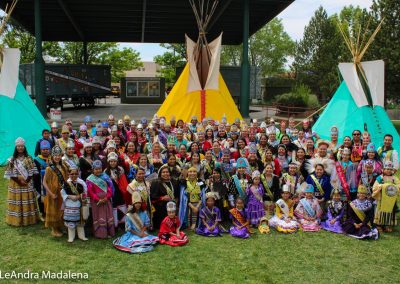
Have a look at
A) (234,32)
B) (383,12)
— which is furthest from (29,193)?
(234,32)

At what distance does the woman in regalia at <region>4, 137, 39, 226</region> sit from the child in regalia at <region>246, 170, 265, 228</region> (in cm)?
327

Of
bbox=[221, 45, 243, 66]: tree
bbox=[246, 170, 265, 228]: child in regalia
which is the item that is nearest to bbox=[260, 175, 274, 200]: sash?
bbox=[246, 170, 265, 228]: child in regalia

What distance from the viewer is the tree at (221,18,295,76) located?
4906 centimetres

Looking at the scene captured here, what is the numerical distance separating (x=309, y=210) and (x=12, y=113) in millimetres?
7504

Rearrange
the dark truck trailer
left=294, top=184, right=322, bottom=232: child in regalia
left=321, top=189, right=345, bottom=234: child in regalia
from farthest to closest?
the dark truck trailer → left=294, top=184, right=322, bottom=232: child in regalia → left=321, top=189, right=345, bottom=234: child in regalia

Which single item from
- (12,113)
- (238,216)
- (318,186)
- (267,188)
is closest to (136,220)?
(238,216)

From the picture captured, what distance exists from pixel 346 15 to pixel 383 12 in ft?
103

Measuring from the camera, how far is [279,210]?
6145 millimetres

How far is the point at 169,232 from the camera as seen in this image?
554 centimetres

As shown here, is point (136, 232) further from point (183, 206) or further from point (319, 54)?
point (319, 54)

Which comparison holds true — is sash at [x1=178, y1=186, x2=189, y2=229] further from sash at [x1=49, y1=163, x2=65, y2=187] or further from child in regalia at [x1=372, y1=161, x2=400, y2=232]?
child in regalia at [x1=372, y1=161, x2=400, y2=232]

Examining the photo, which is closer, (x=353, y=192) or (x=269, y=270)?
(x=269, y=270)

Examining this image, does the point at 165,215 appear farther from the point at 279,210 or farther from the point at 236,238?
the point at 279,210

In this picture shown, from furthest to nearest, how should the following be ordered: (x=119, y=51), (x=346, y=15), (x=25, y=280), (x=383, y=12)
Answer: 1. (x=346, y=15)
2. (x=119, y=51)
3. (x=383, y=12)
4. (x=25, y=280)
